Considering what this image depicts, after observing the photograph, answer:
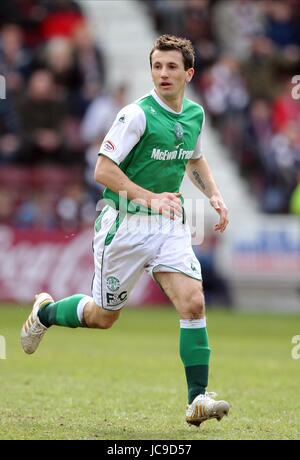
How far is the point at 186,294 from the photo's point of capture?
769 cm

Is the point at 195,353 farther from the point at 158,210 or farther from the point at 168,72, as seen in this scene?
the point at 168,72

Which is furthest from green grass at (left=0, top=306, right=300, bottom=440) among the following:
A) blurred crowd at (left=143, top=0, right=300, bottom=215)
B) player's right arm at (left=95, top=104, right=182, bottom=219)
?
blurred crowd at (left=143, top=0, right=300, bottom=215)

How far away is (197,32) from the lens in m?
23.2

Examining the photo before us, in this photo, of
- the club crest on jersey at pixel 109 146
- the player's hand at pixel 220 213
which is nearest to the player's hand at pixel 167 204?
the club crest on jersey at pixel 109 146

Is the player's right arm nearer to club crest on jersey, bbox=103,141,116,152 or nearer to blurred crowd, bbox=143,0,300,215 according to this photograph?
club crest on jersey, bbox=103,141,116,152

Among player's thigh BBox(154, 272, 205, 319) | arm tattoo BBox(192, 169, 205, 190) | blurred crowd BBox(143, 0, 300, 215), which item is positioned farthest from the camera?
blurred crowd BBox(143, 0, 300, 215)

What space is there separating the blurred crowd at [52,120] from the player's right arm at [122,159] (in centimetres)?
1094

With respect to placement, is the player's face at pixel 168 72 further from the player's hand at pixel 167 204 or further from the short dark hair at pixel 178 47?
the player's hand at pixel 167 204

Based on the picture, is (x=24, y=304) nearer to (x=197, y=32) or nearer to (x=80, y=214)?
(x=80, y=214)

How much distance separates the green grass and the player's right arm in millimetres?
1492

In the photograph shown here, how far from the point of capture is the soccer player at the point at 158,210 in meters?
7.70

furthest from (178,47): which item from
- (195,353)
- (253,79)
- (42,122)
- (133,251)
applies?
(253,79)

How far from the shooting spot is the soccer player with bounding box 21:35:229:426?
770cm

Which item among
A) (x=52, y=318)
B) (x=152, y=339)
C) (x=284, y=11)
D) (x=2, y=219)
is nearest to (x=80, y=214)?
(x=2, y=219)
